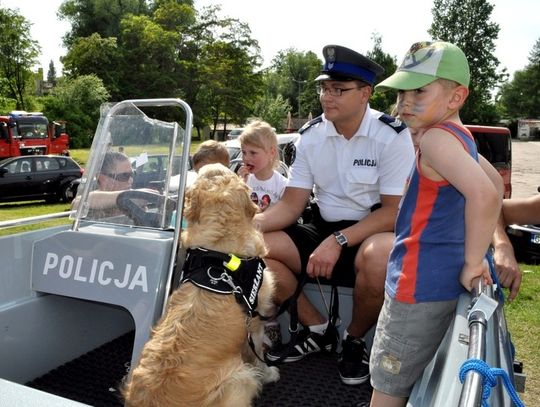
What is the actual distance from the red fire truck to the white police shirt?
921 inches

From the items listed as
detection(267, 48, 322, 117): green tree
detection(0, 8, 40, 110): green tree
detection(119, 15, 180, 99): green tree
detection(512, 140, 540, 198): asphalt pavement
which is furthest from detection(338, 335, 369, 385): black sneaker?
detection(267, 48, 322, 117): green tree


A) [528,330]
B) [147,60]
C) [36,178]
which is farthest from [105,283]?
[147,60]

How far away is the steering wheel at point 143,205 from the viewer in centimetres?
263

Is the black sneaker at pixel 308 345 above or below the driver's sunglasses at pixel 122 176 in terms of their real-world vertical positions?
below

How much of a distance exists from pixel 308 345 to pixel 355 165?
1145 millimetres

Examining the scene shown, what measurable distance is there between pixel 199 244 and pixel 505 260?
4.54ft

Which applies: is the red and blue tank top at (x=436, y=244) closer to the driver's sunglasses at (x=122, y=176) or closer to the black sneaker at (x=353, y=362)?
the black sneaker at (x=353, y=362)

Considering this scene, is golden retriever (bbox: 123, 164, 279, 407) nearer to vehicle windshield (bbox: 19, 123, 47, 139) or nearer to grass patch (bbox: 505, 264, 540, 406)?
grass patch (bbox: 505, 264, 540, 406)

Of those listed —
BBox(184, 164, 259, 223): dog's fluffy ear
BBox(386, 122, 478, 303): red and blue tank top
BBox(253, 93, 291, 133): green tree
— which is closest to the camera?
BBox(386, 122, 478, 303): red and blue tank top

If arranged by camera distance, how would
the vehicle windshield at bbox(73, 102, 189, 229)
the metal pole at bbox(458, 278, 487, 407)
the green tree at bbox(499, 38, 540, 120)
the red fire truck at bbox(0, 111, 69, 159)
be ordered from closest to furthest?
the metal pole at bbox(458, 278, 487, 407), the vehicle windshield at bbox(73, 102, 189, 229), the red fire truck at bbox(0, 111, 69, 159), the green tree at bbox(499, 38, 540, 120)

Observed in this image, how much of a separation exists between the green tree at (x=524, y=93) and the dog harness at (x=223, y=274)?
87.9 meters

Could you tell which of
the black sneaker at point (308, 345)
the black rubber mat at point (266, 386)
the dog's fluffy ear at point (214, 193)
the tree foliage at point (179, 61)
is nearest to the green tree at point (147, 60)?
the tree foliage at point (179, 61)

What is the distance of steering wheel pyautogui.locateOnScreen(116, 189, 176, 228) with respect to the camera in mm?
2627

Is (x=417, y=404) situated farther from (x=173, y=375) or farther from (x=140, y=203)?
(x=140, y=203)
